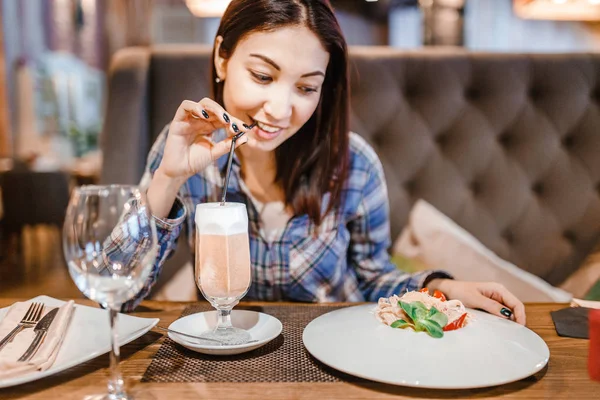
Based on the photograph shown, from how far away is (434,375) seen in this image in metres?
0.68

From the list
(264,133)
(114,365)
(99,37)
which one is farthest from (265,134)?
(99,37)

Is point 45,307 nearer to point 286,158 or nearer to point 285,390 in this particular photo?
point 285,390

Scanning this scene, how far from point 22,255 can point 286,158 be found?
404 cm

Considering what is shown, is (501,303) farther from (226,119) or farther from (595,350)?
(226,119)

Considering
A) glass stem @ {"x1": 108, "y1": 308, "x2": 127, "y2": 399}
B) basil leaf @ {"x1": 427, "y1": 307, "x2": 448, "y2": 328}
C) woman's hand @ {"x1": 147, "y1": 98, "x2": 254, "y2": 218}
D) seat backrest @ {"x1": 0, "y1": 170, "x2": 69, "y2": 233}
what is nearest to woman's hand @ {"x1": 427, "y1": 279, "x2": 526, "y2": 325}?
basil leaf @ {"x1": 427, "y1": 307, "x2": 448, "y2": 328}

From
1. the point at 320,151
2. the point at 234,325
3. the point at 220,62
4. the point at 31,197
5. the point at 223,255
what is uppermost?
the point at 220,62

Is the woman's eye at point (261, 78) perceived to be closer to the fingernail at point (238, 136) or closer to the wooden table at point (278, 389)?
the fingernail at point (238, 136)

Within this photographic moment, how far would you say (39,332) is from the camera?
2.68 ft

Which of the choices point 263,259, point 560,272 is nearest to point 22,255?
point 263,259

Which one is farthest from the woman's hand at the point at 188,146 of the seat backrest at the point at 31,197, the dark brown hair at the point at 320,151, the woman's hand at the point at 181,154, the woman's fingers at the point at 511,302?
the seat backrest at the point at 31,197

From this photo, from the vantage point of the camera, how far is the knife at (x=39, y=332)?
733 mm

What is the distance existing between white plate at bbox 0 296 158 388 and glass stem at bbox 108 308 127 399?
0.10 metres

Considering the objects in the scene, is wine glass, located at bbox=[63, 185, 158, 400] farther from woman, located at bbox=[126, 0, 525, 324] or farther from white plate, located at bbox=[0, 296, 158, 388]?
woman, located at bbox=[126, 0, 525, 324]

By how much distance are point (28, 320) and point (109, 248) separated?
31 centimetres
